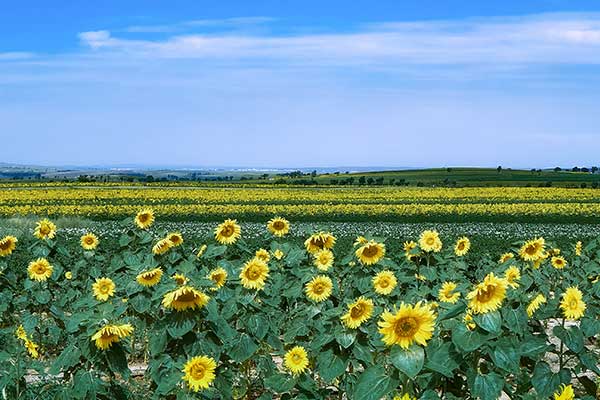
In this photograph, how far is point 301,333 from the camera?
17.1ft

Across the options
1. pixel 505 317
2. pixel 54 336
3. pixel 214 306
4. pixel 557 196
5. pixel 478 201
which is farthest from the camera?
pixel 557 196

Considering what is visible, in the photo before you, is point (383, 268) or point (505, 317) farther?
point (383, 268)

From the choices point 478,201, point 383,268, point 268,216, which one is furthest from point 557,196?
point 383,268

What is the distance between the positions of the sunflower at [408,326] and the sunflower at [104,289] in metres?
3.91

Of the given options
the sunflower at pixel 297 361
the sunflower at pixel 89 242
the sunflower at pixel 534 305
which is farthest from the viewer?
the sunflower at pixel 89 242

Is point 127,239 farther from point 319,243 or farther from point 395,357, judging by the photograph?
point 395,357

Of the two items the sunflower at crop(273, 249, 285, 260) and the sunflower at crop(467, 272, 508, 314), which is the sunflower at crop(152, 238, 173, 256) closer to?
the sunflower at crop(273, 249, 285, 260)

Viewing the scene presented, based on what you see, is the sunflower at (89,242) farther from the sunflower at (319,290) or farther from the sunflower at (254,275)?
the sunflower at (319,290)

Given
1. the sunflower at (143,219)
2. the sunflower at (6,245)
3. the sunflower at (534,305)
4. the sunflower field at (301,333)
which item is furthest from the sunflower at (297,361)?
the sunflower at (6,245)

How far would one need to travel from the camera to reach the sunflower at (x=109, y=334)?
158 inches

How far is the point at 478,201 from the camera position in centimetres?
3934

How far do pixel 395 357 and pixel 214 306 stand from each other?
1.73 meters

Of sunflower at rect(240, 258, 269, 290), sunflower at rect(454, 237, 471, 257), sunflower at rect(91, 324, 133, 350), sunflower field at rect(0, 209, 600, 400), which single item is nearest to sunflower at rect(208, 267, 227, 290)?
sunflower field at rect(0, 209, 600, 400)

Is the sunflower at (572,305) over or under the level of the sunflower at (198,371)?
over
